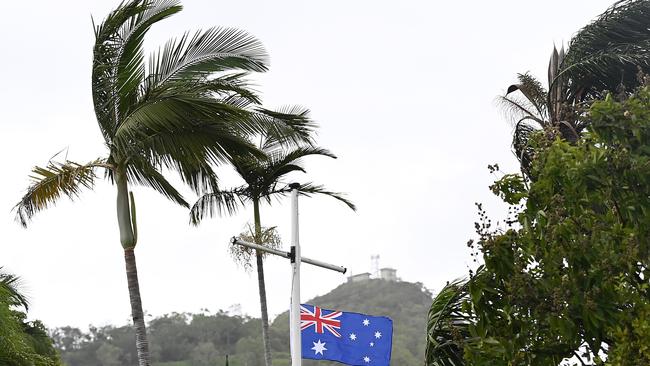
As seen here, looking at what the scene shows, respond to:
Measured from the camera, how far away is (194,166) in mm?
11406

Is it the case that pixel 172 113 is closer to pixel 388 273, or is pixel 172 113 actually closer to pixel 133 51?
pixel 133 51

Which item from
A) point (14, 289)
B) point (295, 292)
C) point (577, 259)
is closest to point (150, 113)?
point (295, 292)

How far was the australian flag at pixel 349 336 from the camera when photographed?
11.0 metres

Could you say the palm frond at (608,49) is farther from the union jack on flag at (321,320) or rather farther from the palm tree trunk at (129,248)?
the palm tree trunk at (129,248)

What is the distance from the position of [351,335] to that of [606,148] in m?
4.71

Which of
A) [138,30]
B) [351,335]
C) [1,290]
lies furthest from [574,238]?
[1,290]

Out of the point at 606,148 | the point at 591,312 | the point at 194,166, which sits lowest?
the point at 591,312

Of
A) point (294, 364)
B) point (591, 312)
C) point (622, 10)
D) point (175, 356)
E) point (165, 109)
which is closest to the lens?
point (591, 312)

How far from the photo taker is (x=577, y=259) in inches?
280

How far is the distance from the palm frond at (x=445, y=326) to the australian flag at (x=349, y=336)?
2.11m

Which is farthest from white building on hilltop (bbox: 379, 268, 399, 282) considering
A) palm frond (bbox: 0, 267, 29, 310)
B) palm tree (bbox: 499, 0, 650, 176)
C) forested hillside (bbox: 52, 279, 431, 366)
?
palm tree (bbox: 499, 0, 650, 176)

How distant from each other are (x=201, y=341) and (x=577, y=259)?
78.7m

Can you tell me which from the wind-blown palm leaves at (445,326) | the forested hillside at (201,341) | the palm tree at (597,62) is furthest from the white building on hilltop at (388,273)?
the wind-blown palm leaves at (445,326)

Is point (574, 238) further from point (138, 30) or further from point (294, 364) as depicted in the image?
point (138, 30)
